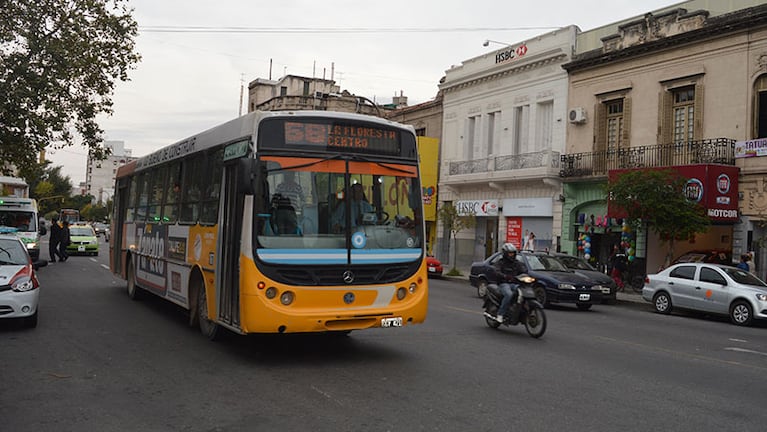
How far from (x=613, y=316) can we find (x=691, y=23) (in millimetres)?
13337

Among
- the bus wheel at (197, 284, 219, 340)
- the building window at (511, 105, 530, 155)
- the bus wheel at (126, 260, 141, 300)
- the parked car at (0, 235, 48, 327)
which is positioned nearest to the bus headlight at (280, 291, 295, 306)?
the bus wheel at (197, 284, 219, 340)

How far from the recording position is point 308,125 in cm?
859

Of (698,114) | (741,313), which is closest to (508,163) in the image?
(698,114)

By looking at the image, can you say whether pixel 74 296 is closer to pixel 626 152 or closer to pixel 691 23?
pixel 626 152

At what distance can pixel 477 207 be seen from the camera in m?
34.9

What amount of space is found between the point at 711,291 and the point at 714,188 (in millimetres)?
5992

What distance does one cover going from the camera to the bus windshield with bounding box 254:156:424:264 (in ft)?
26.9

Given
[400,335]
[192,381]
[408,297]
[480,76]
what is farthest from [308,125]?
[480,76]

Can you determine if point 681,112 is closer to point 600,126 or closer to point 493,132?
point 600,126

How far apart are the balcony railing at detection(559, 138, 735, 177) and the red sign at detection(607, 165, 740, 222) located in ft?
2.80

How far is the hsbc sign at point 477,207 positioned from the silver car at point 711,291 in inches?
585

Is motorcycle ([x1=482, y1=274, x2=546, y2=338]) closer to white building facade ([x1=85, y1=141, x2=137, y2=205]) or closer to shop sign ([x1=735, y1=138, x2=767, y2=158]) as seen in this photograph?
shop sign ([x1=735, y1=138, x2=767, y2=158])

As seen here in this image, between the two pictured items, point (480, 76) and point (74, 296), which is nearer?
point (74, 296)

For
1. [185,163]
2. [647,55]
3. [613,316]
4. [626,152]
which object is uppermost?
[647,55]
